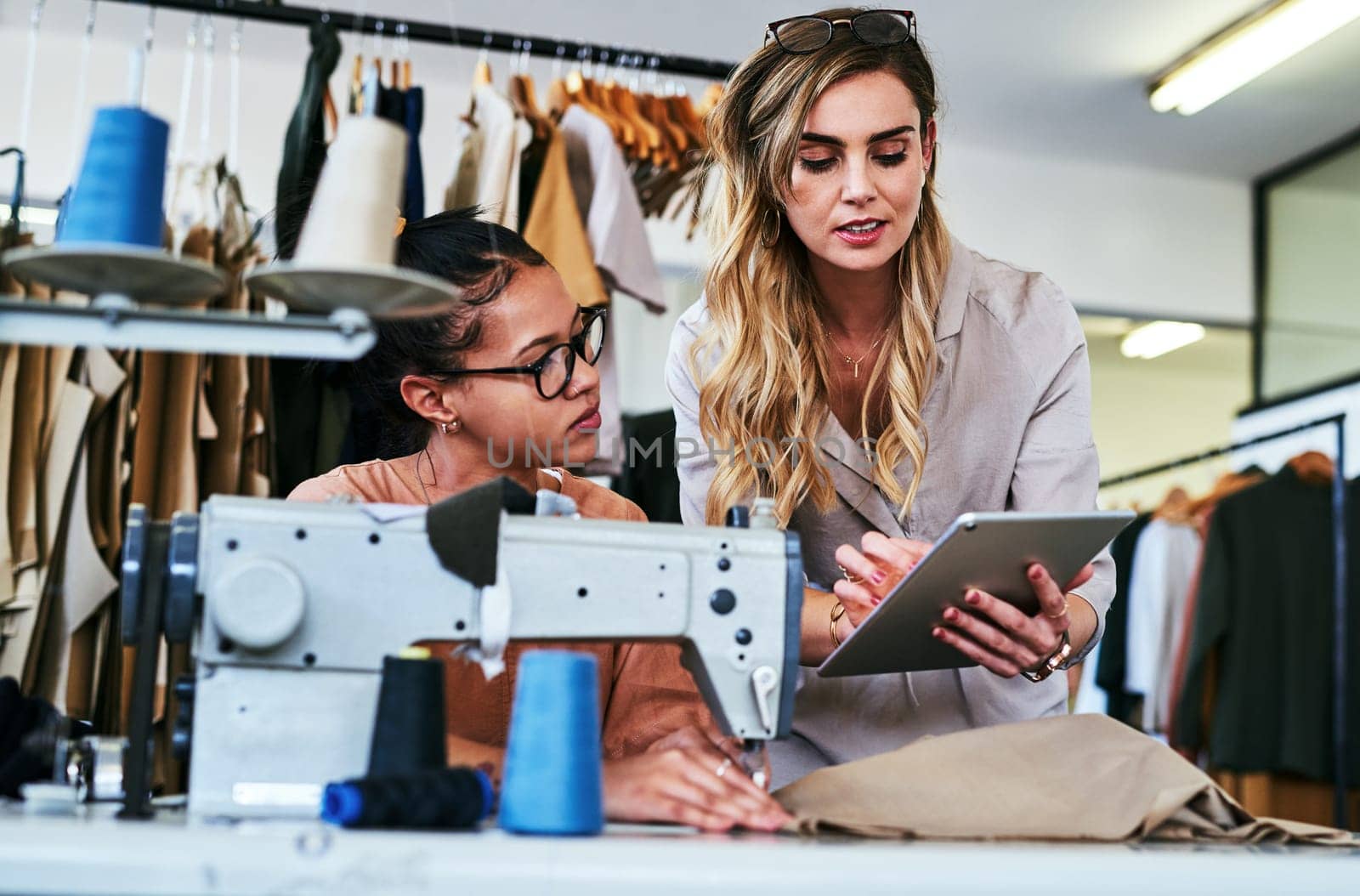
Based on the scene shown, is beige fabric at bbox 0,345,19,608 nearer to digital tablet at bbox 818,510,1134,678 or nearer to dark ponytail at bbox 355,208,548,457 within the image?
dark ponytail at bbox 355,208,548,457

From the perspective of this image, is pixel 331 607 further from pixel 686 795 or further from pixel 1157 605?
pixel 1157 605

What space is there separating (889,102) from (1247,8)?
2835mm

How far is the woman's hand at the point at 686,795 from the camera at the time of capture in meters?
1.20

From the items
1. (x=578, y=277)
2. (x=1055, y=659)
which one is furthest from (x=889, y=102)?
(x=578, y=277)

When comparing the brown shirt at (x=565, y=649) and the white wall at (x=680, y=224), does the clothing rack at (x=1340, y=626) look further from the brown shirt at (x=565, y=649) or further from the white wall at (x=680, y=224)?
the brown shirt at (x=565, y=649)

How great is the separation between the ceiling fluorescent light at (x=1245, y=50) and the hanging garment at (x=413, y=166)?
2563 mm

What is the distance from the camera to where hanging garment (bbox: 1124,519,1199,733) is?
4.67 m

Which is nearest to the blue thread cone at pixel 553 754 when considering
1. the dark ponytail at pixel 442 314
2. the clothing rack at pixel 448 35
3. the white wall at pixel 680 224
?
the dark ponytail at pixel 442 314

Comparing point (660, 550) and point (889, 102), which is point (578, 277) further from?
point (660, 550)

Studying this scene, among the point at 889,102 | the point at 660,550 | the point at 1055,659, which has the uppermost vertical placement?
the point at 889,102

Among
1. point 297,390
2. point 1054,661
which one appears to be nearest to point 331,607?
point 1054,661

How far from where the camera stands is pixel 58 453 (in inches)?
111

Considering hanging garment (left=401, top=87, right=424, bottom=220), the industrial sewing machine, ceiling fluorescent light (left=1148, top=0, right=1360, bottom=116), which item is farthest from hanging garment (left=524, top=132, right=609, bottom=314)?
ceiling fluorescent light (left=1148, top=0, right=1360, bottom=116)

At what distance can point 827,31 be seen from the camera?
1857mm
